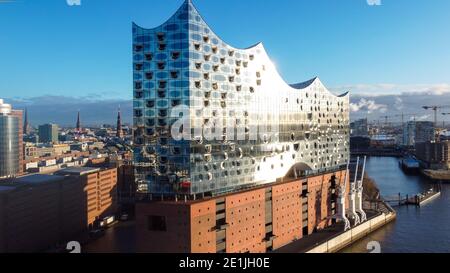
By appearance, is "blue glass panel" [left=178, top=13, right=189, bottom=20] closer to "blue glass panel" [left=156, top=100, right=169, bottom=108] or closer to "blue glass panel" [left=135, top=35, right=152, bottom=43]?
"blue glass panel" [left=135, top=35, right=152, bottom=43]

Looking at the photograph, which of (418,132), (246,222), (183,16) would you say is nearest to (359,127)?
(418,132)

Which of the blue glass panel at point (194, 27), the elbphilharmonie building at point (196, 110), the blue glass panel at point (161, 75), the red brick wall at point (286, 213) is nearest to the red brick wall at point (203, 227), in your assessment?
the elbphilharmonie building at point (196, 110)

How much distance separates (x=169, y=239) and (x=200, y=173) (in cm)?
172

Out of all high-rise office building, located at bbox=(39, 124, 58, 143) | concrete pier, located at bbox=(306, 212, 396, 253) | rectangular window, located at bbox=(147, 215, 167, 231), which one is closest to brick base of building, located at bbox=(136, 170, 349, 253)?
rectangular window, located at bbox=(147, 215, 167, 231)

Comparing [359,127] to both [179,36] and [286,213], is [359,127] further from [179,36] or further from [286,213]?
[179,36]

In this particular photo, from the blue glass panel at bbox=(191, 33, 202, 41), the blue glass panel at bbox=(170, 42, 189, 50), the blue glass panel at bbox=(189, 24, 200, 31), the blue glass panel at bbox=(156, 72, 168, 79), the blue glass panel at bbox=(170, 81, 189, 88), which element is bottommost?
the blue glass panel at bbox=(170, 81, 189, 88)

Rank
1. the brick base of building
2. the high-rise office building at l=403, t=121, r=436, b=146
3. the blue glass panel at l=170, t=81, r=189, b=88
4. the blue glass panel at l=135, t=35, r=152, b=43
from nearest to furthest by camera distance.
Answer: the brick base of building → the blue glass panel at l=170, t=81, r=189, b=88 → the blue glass panel at l=135, t=35, r=152, b=43 → the high-rise office building at l=403, t=121, r=436, b=146

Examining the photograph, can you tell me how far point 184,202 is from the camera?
381 inches

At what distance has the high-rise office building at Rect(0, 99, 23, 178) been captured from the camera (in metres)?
22.6

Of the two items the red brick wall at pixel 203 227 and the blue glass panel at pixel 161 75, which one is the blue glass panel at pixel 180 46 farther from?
the red brick wall at pixel 203 227

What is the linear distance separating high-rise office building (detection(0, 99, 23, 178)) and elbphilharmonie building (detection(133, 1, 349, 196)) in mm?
14983

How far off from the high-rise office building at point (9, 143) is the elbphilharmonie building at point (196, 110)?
590 inches

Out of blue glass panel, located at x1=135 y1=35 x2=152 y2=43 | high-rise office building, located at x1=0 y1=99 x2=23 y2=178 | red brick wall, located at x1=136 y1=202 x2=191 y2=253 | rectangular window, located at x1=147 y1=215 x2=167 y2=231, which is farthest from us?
high-rise office building, located at x1=0 y1=99 x2=23 y2=178

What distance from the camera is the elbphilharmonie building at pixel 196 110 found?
10.2 meters
